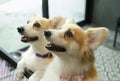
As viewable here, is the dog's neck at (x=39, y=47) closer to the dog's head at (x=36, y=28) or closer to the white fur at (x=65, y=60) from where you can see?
the dog's head at (x=36, y=28)

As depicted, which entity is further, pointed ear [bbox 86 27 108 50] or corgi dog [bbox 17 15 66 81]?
corgi dog [bbox 17 15 66 81]

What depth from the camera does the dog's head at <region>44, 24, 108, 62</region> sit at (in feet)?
3.27

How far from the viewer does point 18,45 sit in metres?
2.88

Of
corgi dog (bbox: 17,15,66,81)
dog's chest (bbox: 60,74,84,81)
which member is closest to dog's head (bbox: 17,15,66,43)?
corgi dog (bbox: 17,15,66,81)

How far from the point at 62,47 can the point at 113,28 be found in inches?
104

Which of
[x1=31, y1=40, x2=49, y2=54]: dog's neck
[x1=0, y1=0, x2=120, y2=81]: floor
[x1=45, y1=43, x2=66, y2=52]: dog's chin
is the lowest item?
[x1=0, y1=0, x2=120, y2=81]: floor

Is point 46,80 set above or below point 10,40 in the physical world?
above

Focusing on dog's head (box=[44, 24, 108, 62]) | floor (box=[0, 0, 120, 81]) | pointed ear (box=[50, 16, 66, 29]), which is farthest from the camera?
floor (box=[0, 0, 120, 81])

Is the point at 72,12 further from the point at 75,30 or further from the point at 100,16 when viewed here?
the point at 75,30

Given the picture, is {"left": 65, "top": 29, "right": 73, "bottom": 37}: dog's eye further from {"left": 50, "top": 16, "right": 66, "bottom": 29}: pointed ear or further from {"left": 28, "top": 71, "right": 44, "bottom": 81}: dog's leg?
{"left": 28, "top": 71, "right": 44, "bottom": 81}: dog's leg

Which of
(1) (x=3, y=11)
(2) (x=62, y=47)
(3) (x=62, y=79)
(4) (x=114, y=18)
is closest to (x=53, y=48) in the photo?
(2) (x=62, y=47)

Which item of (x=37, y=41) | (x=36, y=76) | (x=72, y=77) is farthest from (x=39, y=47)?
(x=72, y=77)

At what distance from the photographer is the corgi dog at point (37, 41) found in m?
1.16

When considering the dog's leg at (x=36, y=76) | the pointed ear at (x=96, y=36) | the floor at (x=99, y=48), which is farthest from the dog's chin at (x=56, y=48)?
the floor at (x=99, y=48)
